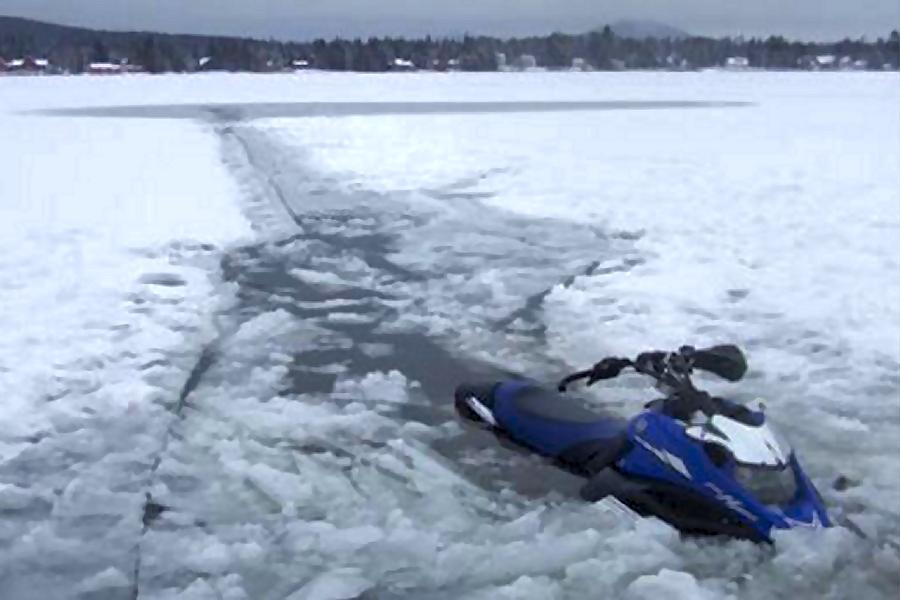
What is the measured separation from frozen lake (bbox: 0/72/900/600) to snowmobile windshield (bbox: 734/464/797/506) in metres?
0.18

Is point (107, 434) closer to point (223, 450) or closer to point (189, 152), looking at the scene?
point (223, 450)

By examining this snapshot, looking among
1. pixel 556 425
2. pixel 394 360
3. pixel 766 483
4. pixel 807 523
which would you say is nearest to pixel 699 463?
pixel 766 483

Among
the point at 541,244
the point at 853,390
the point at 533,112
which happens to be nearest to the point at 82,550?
the point at 853,390

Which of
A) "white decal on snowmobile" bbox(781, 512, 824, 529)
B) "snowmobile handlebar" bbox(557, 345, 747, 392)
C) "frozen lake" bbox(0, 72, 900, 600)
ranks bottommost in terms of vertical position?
"frozen lake" bbox(0, 72, 900, 600)

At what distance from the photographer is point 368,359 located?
7.81 metres

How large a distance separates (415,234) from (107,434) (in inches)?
292

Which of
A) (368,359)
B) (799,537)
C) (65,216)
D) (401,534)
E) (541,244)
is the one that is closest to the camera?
(799,537)

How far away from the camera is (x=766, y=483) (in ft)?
15.2

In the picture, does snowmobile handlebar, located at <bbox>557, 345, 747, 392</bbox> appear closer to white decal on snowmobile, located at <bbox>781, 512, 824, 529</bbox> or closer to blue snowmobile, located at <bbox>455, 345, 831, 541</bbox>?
blue snowmobile, located at <bbox>455, 345, 831, 541</bbox>

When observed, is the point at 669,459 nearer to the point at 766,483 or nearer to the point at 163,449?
the point at 766,483

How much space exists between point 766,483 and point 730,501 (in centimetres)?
16

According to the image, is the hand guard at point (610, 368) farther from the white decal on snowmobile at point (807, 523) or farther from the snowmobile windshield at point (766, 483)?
the white decal on snowmobile at point (807, 523)

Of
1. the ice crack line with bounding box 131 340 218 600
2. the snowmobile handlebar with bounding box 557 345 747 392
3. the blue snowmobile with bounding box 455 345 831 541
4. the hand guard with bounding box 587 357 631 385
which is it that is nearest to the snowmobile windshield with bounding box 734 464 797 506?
the blue snowmobile with bounding box 455 345 831 541

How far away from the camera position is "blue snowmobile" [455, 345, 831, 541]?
460 centimetres
